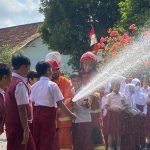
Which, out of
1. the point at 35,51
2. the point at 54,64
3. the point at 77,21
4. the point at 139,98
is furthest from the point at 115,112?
the point at 35,51

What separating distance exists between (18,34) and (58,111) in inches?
1340

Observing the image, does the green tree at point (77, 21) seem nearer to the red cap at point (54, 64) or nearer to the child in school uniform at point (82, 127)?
the red cap at point (54, 64)

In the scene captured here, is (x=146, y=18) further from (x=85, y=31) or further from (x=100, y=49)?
(x=85, y=31)

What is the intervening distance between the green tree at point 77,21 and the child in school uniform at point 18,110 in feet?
73.3

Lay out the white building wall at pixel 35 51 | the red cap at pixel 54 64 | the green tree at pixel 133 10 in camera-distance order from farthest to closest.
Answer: the white building wall at pixel 35 51 < the green tree at pixel 133 10 < the red cap at pixel 54 64

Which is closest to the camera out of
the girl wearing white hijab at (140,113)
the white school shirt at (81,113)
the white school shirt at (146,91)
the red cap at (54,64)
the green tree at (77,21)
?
the white school shirt at (81,113)

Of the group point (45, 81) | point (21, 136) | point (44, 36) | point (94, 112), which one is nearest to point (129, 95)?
point (94, 112)

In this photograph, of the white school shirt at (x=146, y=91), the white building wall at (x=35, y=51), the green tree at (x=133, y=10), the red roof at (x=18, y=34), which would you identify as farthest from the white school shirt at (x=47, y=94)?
the red roof at (x=18, y=34)

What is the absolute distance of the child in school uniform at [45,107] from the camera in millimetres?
7043

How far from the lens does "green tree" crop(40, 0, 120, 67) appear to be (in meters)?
28.9

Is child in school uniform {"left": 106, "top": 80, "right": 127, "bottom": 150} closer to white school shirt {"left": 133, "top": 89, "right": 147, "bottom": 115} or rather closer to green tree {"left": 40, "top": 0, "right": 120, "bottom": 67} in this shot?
white school shirt {"left": 133, "top": 89, "right": 147, "bottom": 115}

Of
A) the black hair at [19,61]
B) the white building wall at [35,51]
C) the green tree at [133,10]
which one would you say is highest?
the white building wall at [35,51]

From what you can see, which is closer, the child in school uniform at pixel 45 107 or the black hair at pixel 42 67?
the child in school uniform at pixel 45 107

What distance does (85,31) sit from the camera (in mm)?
29094
